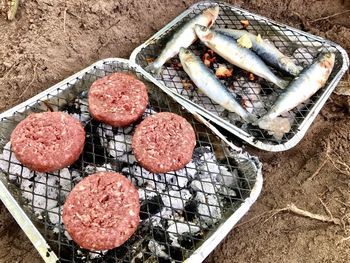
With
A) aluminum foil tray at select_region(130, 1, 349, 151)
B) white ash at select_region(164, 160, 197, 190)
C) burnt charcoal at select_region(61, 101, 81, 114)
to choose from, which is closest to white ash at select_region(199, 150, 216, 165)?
white ash at select_region(164, 160, 197, 190)

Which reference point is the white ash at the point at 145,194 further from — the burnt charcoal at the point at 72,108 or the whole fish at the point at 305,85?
the whole fish at the point at 305,85

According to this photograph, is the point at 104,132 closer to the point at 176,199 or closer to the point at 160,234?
the point at 176,199

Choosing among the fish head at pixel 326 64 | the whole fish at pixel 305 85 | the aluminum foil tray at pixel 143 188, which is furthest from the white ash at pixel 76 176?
the fish head at pixel 326 64

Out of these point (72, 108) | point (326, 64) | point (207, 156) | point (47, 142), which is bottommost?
point (72, 108)

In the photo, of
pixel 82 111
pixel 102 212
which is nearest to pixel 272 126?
pixel 82 111

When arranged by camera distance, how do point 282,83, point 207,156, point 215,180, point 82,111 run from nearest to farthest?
point 215,180
point 207,156
point 82,111
point 282,83

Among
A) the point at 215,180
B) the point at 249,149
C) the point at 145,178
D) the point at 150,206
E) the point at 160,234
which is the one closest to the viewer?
the point at 160,234

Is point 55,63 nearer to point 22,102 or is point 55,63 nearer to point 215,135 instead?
point 22,102
